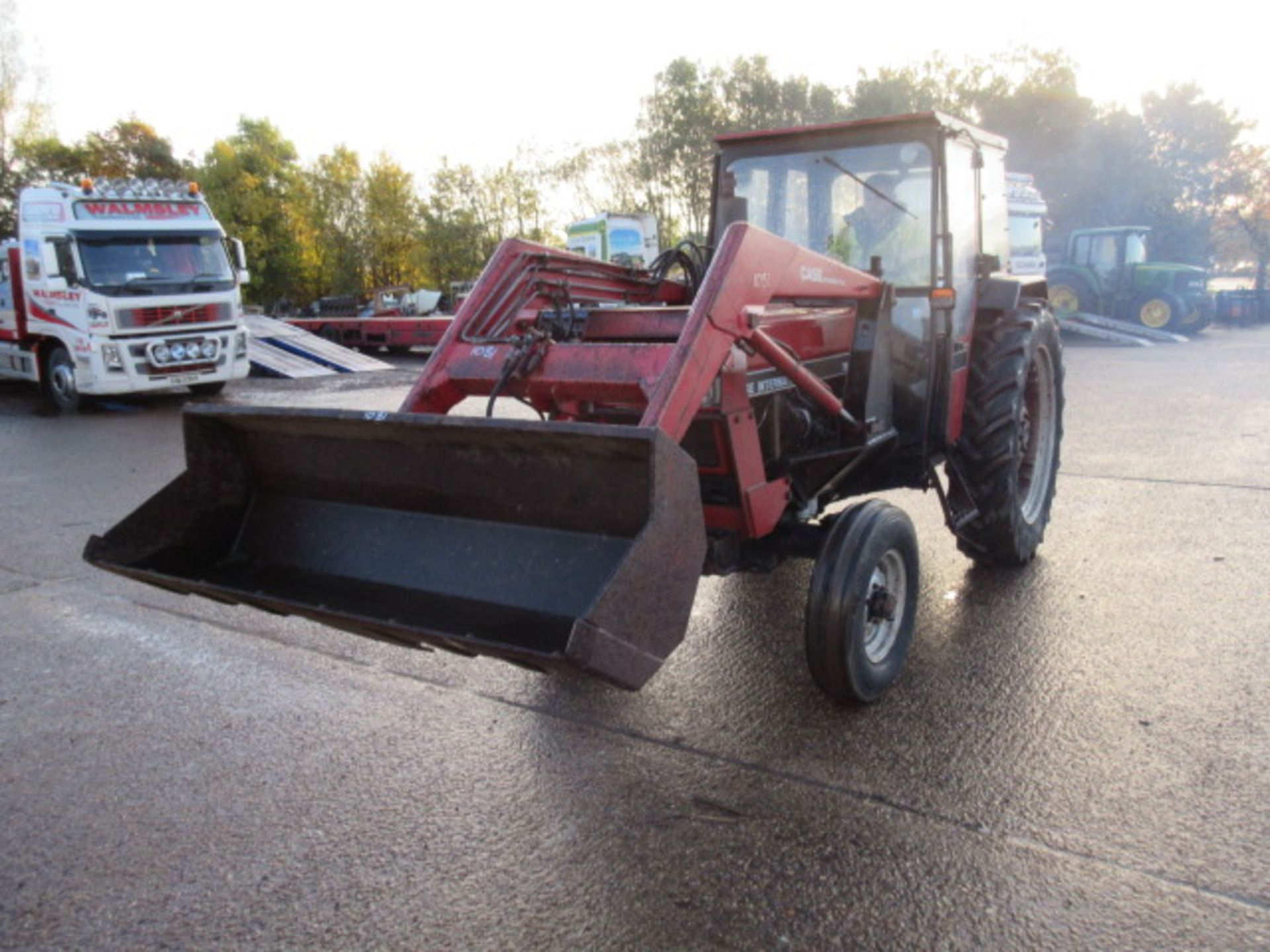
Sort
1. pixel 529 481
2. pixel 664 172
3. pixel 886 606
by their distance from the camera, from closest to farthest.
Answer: pixel 529 481 → pixel 886 606 → pixel 664 172

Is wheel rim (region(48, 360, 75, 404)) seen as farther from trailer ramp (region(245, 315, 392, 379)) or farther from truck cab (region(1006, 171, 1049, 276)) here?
truck cab (region(1006, 171, 1049, 276))

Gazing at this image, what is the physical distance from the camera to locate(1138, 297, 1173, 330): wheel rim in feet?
77.5

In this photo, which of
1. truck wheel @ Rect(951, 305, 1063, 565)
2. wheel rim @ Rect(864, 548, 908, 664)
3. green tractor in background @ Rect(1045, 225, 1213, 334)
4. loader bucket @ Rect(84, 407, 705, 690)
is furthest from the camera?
green tractor in background @ Rect(1045, 225, 1213, 334)

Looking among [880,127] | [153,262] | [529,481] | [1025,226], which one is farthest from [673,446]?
[1025,226]

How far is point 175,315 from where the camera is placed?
12.8m

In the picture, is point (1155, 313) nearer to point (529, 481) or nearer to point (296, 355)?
point (296, 355)

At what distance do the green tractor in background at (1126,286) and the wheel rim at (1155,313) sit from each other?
0.05 feet

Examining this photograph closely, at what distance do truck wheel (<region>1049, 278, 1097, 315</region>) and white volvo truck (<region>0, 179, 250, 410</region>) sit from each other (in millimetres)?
19158

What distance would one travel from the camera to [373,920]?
262 cm

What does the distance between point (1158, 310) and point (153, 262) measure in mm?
21896

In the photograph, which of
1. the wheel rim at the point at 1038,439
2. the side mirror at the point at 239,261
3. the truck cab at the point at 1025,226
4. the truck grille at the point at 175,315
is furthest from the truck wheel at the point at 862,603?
the truck cab at the point at 1025,226

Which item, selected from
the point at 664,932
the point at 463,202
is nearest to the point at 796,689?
the point at 664,932

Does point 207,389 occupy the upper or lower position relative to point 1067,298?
lower

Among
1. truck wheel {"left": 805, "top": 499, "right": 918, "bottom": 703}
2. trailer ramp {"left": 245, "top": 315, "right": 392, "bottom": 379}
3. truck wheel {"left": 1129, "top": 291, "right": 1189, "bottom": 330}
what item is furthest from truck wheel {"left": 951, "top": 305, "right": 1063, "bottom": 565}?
truck wheel {"left": 1129, "top": 291, "right": 1189, "bottom": 330}
